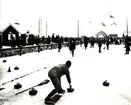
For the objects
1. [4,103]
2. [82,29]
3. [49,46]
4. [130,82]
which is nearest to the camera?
[4,103]

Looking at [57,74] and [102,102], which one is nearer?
[57,74]

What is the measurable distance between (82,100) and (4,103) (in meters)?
2.77

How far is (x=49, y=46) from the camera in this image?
33562 mm

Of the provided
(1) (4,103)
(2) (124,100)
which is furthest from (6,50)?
(2) (124,100)

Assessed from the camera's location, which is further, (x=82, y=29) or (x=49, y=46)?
(x=82, y=29)

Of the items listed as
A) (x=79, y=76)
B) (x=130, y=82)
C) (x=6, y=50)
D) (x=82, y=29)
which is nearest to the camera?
(x=130, y=82)

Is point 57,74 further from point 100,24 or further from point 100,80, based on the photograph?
point 100,24

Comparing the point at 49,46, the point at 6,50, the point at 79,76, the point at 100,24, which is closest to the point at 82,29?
the point at 100,24

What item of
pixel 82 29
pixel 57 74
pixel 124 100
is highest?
pixel 82 29

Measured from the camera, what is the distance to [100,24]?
4545 inches

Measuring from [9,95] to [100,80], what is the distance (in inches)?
183

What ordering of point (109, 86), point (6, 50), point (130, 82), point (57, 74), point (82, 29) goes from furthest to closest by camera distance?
point (82, 29)
point (6, 50)
point (130, 82)
point (109, 86)
point (57, 74)

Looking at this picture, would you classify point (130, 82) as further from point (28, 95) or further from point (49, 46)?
point (49, 46)

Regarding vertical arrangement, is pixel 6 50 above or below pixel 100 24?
below
